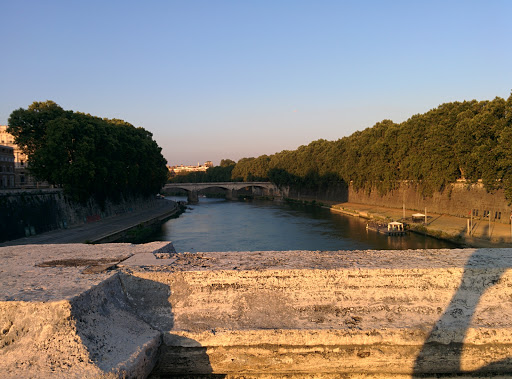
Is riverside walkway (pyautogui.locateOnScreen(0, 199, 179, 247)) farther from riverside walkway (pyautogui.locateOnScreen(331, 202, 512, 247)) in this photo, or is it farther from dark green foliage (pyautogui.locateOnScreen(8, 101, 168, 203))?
riverside walkway (pyautogui.locateOnScreen(331, 202, 512, 247))

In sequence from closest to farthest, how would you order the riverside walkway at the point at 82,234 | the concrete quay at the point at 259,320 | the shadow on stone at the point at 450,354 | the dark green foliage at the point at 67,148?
the concrete quay at the point at 259,320, the shadow on stone at the point at 450,354, the riverside walkway at the point at 82,234, the dark green foliage at the point at 67,148

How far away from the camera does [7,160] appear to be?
4791 centimetres

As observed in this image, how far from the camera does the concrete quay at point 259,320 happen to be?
3906mm

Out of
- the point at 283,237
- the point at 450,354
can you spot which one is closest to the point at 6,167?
the point at 283,237

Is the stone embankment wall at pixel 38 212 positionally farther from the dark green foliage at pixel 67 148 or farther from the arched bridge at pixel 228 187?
the arched bridge at pixel 228 187

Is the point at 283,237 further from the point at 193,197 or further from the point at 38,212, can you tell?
the point at 193,197

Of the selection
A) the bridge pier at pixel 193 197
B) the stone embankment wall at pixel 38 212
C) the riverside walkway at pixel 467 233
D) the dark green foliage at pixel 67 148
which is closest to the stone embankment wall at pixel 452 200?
the riverside walkway at pixel 467 233

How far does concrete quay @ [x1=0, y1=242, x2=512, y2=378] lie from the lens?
3.91 m

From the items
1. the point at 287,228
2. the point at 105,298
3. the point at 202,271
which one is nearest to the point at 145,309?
the point at 105,298

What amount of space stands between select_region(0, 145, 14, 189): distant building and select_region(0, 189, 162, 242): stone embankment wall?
18.5 m

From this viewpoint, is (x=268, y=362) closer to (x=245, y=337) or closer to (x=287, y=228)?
(x=245, y=337)

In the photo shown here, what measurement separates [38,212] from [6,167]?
27.0 m

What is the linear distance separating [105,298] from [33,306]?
2.59 ft

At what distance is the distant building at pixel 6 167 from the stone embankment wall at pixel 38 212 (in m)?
18.5
